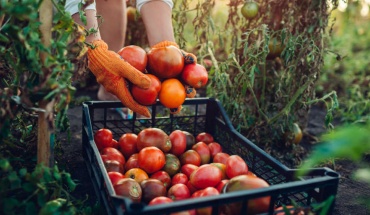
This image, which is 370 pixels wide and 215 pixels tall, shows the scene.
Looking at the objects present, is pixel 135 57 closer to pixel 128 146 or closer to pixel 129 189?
pixel 128 146

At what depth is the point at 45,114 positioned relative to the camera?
1.28 m

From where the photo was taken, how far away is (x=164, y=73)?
1.81 meters

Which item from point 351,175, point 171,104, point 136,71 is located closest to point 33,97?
point 136,71

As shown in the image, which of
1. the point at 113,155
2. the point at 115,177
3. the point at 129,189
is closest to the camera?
the point at 129,189

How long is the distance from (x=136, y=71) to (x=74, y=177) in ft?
2.44

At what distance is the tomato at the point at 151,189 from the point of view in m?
1.61

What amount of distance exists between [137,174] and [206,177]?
302 mm

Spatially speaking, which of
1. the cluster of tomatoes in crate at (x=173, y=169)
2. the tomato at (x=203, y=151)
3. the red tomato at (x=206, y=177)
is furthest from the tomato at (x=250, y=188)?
the tomato at (x=203, y=151)

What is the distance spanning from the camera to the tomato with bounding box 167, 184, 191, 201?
162cm

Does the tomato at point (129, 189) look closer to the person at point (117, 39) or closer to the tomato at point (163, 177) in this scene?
the tomato at point (163, 177)

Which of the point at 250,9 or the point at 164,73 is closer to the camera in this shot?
the point at 164,73

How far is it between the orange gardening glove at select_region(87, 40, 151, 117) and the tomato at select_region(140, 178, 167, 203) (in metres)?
0.35

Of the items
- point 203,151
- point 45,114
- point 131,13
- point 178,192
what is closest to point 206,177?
point 178,192

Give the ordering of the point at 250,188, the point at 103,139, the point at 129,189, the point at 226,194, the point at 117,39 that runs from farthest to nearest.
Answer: the point at 117,39 < the point at 103,139 < the point at 129,189 < the point at 250,188 < the point at 226,194
